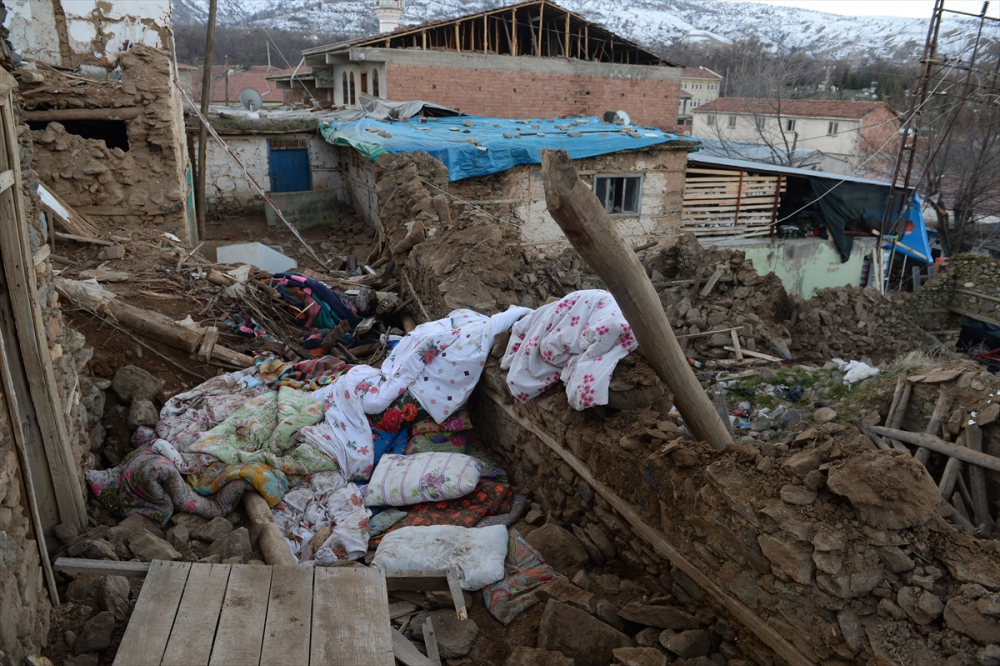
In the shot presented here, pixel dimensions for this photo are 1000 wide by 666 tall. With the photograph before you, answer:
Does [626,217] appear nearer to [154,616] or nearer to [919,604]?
[919,604]

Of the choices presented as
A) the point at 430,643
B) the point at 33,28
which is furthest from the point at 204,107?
the point at 430,643

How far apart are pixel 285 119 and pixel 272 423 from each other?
565 inches

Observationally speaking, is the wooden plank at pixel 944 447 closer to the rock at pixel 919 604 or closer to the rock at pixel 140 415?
the rock at pixel 919 604

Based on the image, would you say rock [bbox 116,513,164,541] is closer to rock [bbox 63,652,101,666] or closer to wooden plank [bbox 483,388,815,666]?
rock [bbox 63,652,101,666]

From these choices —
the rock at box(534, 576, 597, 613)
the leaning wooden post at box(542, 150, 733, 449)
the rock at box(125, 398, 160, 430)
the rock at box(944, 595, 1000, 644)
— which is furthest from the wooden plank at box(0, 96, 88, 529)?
the rock at box(944, 595, 1000, 644)

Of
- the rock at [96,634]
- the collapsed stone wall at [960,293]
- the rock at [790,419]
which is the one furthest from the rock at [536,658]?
the collapsed stone wall at [960,293]

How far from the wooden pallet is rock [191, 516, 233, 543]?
1168mm

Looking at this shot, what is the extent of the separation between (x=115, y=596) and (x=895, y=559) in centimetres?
349

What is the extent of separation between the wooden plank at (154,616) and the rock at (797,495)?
8.95 feet

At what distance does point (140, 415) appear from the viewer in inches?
212

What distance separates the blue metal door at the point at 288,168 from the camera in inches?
709

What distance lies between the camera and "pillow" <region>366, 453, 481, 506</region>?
4961 millimetres

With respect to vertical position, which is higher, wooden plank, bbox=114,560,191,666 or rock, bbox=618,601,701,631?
wooden plank, bbox=114,560,191,666

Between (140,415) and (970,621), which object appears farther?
(140,415)
